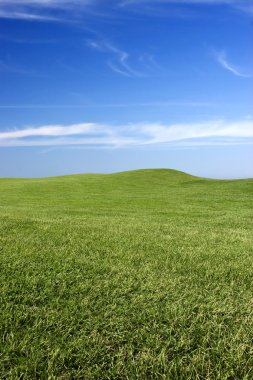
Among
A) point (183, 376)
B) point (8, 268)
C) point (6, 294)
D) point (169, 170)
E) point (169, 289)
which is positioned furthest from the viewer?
point (169, 170)

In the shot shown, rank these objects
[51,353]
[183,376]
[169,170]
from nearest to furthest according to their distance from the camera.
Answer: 1. [183,376]
2. [51,353]
3. [169,170]

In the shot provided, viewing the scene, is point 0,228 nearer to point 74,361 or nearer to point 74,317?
point 74,317

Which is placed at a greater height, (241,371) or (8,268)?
(8,268)

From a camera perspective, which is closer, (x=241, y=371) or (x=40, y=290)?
(x=241, y=371)

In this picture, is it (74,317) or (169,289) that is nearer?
(74,317)

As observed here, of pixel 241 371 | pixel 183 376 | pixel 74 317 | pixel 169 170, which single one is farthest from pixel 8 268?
pixel 169 170

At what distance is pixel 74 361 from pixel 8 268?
7.05ft

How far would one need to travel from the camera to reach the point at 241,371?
2652 millimetres

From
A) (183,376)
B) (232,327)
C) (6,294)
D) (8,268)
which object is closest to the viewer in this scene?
(183,376)

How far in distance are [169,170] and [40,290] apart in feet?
175

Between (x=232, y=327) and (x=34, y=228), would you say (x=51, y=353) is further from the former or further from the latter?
(x=34, y=228)

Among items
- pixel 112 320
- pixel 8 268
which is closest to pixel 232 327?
pixel 112 320

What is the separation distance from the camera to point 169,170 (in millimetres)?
56312

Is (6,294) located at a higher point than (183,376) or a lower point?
higher
